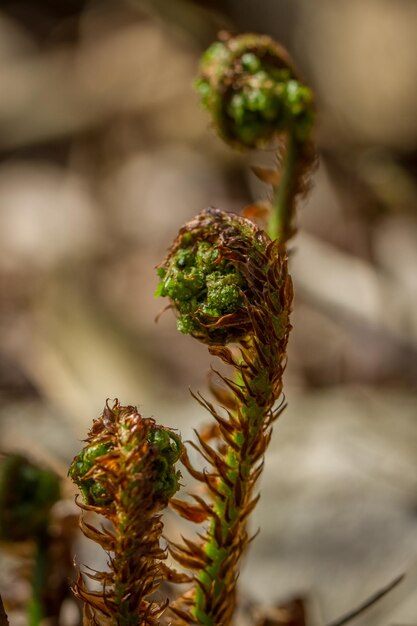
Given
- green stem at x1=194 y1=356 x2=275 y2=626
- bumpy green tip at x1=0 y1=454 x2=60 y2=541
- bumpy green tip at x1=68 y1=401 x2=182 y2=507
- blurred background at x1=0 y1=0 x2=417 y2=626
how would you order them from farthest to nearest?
1. blurred background at x1=0 y1=0 x2=417 y2=626
2. bumpy green tip at x1=0 y1=454 x2=60 y2=541
3. green stem at x1=194 y1=356 x2=275 y2=626
4. bumpy green tip at x1=68 y1=401 x2=182 y2=507

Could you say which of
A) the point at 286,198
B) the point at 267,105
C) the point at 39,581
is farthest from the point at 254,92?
the point at 39,581

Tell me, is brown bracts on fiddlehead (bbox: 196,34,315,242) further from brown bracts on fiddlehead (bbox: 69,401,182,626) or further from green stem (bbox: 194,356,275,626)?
brown bracts on fiddlehead (bbox: 69,401,182,626)

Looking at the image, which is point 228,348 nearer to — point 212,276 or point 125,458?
point 212,276

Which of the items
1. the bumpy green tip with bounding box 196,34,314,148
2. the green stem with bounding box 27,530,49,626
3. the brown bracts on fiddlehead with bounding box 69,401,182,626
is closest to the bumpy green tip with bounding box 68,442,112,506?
the brown bracts on fiddlehead with bounding box 69,401,182,626

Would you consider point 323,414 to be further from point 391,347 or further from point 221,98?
point 221,98

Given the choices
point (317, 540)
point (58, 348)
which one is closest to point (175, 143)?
point (58, 348)

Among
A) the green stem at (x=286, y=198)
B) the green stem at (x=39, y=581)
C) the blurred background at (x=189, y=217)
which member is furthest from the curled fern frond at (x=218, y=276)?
the blurred background at (x=189, y=217)

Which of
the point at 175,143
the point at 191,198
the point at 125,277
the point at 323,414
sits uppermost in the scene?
the point at 175,143
